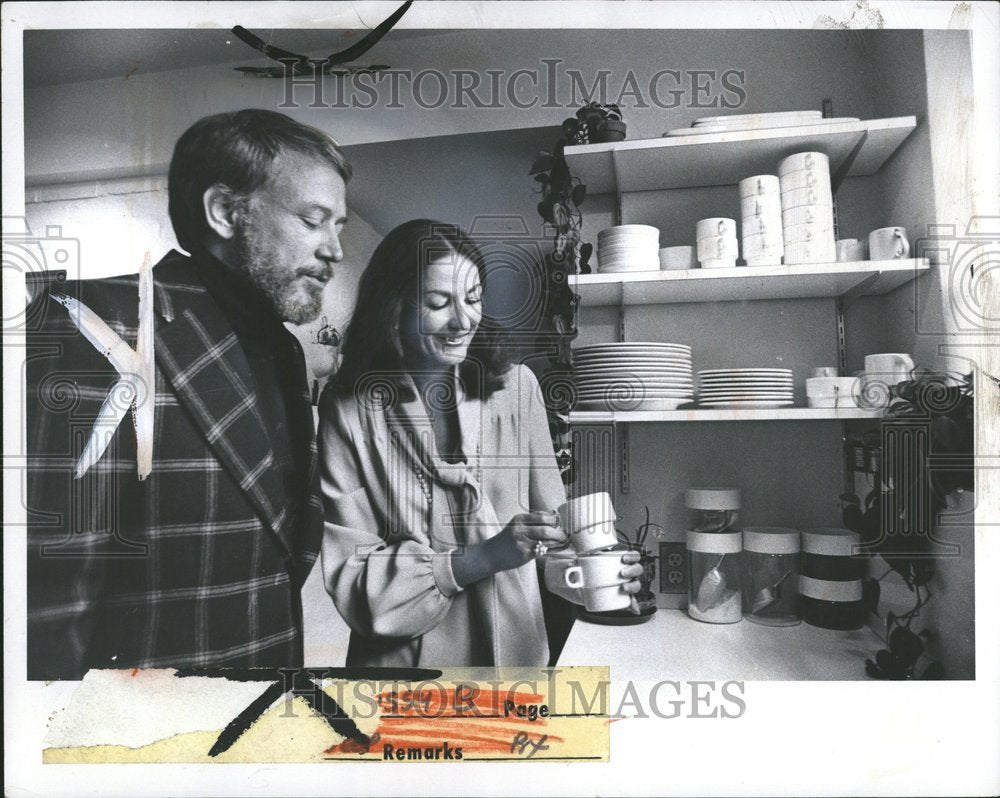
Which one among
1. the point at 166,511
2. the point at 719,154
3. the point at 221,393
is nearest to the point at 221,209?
the point at 221,393

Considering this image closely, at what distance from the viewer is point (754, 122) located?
1.46 meters

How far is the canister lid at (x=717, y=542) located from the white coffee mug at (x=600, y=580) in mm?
148

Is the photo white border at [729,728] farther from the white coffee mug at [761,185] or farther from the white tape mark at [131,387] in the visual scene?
the white coffee mug at [761,185]

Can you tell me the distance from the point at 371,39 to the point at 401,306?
505 millimetres

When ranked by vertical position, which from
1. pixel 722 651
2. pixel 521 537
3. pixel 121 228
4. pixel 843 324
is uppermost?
pixel 121 228

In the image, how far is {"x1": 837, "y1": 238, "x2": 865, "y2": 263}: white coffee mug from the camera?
1430 mm

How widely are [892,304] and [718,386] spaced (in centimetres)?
35

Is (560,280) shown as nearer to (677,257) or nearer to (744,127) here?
(677,257)

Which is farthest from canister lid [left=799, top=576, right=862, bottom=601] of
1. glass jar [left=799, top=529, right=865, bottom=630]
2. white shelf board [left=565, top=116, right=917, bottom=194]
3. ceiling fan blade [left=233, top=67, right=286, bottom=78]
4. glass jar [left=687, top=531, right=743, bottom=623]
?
ceiling fan blade [left=233, top=67, right=286, bottom=78]

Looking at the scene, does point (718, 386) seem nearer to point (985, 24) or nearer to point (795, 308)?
point (795, 308)

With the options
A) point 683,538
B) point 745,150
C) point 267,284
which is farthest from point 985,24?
point 267,284

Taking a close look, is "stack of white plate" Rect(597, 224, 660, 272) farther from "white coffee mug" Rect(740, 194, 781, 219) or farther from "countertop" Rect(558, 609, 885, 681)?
"countertop" Rect(558, 609, 885, 681)

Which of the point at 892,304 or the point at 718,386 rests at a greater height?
the point at 892,304

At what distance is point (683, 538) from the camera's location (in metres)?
1.49
